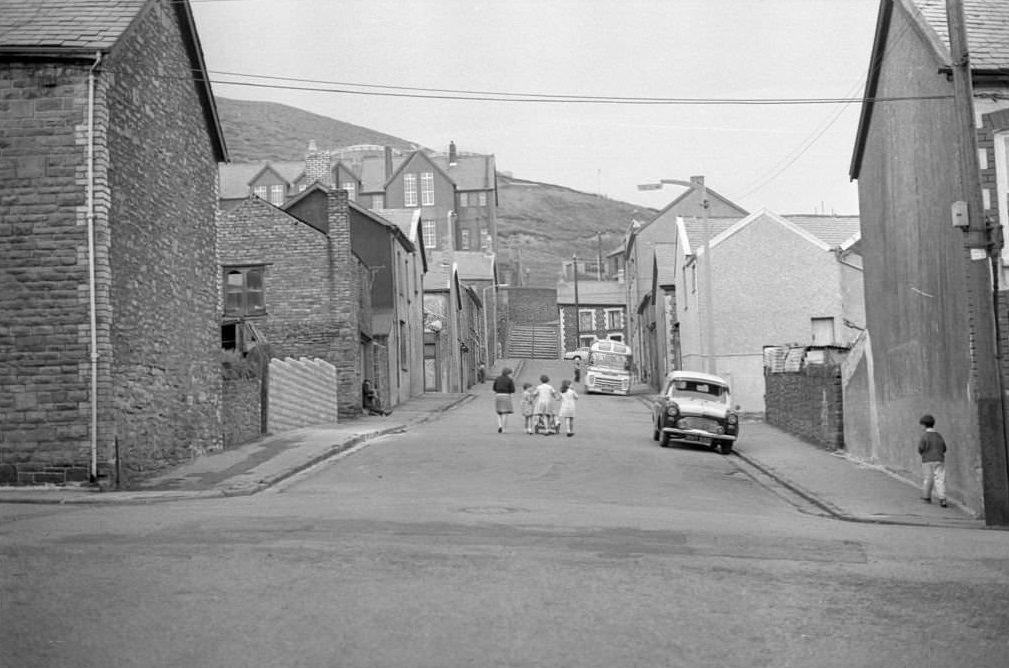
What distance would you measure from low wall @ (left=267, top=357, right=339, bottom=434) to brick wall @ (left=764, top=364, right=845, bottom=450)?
13.2 metres

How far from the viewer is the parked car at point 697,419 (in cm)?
2808

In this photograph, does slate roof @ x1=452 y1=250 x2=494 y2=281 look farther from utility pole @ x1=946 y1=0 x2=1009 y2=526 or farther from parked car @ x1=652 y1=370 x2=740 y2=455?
utility pole @ x1=946 y1=0 x2=1009 y2=526

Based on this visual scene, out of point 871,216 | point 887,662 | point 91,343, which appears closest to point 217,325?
point 91,343

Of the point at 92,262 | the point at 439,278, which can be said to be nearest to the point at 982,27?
the point at 92,262

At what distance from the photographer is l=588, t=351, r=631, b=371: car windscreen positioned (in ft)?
189

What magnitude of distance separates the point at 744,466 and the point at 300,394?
488 inches

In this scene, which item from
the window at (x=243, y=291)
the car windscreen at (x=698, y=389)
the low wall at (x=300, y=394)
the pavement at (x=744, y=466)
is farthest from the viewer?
the window at (x=243, y=291)

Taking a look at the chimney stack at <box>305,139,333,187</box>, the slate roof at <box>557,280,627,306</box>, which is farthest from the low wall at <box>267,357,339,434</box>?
the slate roof at <box>557,280,627,306</box>

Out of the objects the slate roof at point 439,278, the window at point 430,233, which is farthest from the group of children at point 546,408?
the window at point 430,233

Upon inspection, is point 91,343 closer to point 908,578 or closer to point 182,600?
point 182,600

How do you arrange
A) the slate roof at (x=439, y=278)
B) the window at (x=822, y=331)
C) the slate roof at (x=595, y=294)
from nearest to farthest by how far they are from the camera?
the window at (x=822, y=331), the slate roof at (x=439, y=278), the slate roof at (x=595, y=294)

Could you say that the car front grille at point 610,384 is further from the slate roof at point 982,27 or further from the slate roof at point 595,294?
the slate roof at point 595,294

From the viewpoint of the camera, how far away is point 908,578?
410 inches

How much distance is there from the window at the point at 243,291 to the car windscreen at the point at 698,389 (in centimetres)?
1379
